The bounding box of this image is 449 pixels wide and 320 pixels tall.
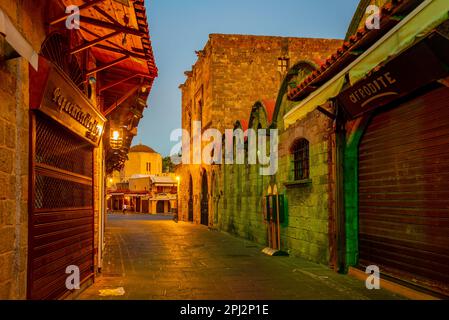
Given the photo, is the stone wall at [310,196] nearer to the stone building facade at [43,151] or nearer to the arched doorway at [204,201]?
the stone building facade at [43,151]

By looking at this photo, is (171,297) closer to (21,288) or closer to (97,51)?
(21,288)

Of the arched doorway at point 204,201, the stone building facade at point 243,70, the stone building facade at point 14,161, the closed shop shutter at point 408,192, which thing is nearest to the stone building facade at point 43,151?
the stone building facade at point 14,161

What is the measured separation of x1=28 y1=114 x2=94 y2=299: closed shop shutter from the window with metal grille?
19.8 feet

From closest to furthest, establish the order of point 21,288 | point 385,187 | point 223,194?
point 21,288 < point 385,187 < point 223,194

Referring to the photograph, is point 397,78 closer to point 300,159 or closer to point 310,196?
point 310,196

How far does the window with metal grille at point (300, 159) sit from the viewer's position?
12.1 metres

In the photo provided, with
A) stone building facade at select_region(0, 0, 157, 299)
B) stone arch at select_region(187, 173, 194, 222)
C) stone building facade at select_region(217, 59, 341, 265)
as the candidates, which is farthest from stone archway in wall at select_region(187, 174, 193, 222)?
stone building facade at select_region(0, 0, 157, 299)

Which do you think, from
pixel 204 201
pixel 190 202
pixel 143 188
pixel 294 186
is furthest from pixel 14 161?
pixel 143 188

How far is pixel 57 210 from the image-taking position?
5957 mm

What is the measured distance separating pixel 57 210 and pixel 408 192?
531 cm

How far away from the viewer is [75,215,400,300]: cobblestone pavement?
727 cm

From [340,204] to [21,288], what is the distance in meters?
6.58
